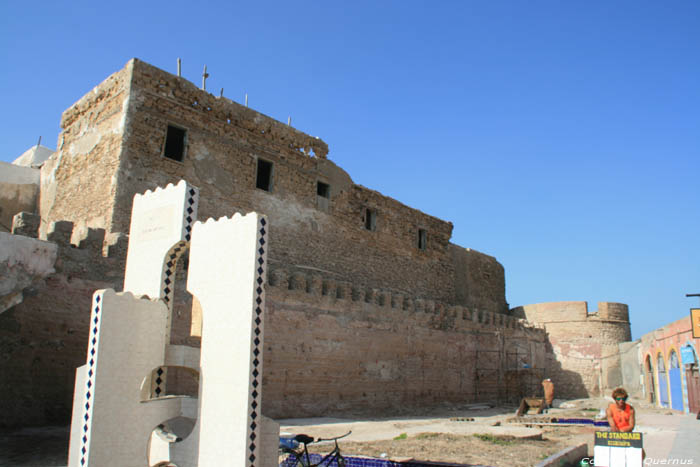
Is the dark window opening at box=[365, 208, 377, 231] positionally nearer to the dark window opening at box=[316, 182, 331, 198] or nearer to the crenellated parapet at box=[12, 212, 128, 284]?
the dark window opening at box=[316, 182, 331, 198]

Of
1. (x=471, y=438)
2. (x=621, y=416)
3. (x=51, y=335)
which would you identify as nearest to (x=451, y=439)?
(x=471, y=438)

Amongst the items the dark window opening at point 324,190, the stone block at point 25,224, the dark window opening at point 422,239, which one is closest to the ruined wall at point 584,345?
the dark window opening at point 422,239

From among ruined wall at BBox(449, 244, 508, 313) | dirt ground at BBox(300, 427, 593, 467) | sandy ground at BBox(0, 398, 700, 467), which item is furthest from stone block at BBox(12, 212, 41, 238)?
ruined wall at BBox(449, 244, 508, 313)

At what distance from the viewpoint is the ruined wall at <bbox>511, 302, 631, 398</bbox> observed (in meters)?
22.9

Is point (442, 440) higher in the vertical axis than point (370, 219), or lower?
lower

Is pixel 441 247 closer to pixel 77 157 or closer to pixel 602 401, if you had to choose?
pixel 602 401

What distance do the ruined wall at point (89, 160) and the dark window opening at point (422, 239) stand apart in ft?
36.6

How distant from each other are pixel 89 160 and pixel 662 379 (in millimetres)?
18367

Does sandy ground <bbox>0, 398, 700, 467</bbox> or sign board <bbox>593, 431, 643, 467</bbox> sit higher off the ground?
sign board <bbox>593, 431, 643, 467</bbox>

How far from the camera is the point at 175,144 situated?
1405cm

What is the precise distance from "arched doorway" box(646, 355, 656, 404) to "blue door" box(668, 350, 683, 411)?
89.0 inches

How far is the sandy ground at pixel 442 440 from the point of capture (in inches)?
303

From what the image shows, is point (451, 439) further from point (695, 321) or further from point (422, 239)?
point (422, 239)

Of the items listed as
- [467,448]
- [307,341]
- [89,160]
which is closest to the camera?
[467,448]
